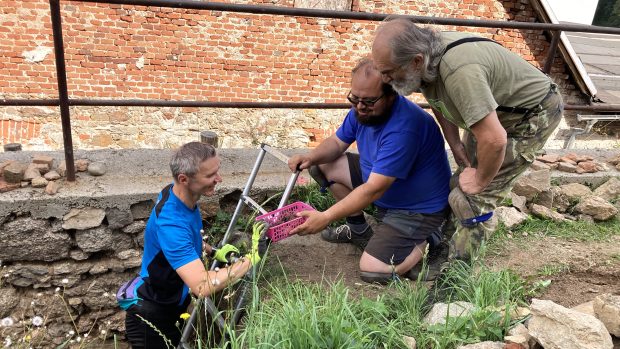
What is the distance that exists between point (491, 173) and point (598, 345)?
0.94 m

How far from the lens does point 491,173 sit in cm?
272

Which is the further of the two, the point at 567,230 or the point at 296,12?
the point at 567,230

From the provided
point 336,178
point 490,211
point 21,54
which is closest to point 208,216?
point 336,178

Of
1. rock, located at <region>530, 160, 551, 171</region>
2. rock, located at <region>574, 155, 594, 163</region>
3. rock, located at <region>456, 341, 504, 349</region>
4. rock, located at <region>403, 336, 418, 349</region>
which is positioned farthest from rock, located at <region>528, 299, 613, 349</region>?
rock, located at <region>574, 155, 594, 163</region>

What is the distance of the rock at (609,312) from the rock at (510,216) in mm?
1355

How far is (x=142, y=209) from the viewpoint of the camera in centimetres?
363

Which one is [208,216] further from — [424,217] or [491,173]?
[491,173]

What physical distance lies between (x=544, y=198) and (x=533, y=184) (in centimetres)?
15

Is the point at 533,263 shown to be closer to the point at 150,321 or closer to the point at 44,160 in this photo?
the point at 150,321

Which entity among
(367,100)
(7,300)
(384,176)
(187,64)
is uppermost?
(367,100)

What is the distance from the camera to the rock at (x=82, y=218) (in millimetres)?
3480

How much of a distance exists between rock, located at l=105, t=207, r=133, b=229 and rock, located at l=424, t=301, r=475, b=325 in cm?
209

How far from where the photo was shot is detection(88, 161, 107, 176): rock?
3670 millimetres

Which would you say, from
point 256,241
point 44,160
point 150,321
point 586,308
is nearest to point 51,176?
point 44,160
